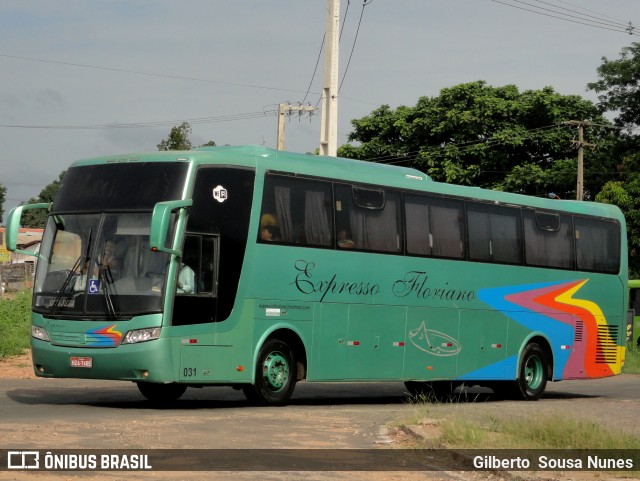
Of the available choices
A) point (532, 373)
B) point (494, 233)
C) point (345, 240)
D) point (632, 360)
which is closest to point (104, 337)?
point (345, 240)

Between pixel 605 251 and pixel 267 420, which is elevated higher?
pixel 605 251

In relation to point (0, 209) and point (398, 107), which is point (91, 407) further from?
point (0, 209)

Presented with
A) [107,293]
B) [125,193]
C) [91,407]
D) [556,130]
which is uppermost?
[556,130]

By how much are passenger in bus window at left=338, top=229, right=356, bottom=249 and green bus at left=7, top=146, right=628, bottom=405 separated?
27 millimetres

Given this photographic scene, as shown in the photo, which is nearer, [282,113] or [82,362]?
[82,362]

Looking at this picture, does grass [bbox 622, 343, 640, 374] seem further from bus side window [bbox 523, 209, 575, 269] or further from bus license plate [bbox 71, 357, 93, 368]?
bus license plate [bbox 71, 357, 93, 368]

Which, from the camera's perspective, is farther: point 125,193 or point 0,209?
point 0,209

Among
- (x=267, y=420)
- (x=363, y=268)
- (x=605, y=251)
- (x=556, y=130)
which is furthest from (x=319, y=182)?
(x=556, y=130)

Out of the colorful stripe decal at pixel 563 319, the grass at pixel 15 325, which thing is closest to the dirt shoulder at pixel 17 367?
the grass at pixel 15 325

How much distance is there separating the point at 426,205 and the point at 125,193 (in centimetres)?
579

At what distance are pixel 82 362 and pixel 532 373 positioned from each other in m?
9.82

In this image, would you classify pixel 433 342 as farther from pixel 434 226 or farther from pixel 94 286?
pixel 94 286

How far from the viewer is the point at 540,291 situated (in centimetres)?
2269

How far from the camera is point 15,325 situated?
30172 mm
